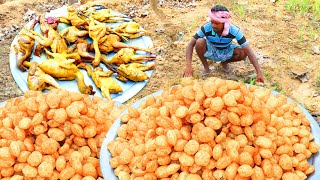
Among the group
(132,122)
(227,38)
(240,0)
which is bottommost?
(240,0)

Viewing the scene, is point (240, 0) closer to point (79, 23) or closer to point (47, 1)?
point (79, 23)

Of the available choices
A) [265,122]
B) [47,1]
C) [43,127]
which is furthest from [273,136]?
[47,1]

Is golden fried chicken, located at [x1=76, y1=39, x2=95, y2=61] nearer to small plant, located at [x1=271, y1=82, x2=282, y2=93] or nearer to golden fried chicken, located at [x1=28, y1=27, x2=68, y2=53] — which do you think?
golden fried chicken, located at [x1=28, y1=27, x2=68, y2=53]

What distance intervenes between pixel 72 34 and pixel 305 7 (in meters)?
2.97

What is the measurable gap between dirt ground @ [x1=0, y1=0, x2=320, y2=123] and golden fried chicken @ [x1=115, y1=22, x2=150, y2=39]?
0.65ft

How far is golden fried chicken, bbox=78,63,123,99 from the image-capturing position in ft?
13.3

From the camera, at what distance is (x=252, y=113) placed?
2234mm

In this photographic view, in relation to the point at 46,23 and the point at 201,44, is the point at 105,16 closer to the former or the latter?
the point at 46,23

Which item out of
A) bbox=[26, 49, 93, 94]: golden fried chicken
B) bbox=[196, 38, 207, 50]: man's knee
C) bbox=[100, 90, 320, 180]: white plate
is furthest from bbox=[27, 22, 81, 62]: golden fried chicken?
bbox=[100, 90, 320, 180]: white plate

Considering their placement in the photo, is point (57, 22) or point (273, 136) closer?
point (273, 136)

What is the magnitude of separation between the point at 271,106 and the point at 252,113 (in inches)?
9.8

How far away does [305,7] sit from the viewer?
17.4 feet

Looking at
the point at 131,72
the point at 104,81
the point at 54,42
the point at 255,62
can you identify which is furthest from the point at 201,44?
the point at 54,42

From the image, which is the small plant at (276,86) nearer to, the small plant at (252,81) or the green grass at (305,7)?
the small plant at (252,81)
